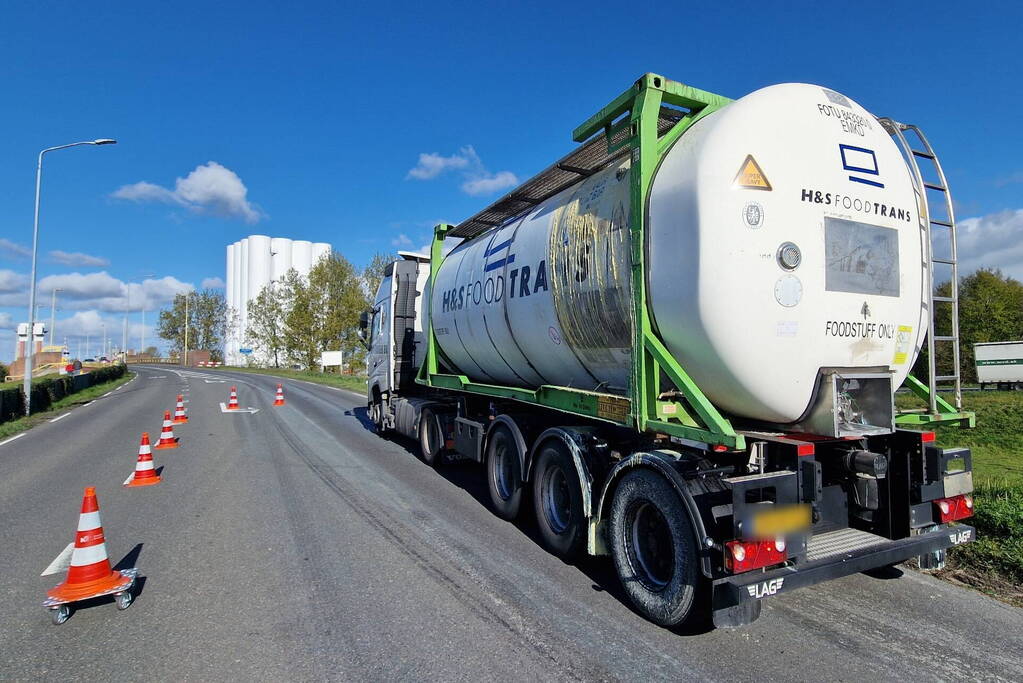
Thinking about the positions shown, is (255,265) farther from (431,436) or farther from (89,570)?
(89,570)

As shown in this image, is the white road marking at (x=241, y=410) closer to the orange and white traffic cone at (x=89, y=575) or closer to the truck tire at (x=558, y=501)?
the orange and white traffic cone at (x=89, y=575)

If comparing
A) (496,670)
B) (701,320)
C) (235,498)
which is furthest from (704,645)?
(235,498)

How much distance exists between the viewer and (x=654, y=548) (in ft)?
12.6

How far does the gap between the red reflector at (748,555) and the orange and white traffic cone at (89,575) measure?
396 centimetres

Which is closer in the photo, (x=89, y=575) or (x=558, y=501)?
(x=89, y=575)

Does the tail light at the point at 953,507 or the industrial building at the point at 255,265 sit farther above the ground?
the industrial building at the point at 255,265

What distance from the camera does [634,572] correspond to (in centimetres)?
389

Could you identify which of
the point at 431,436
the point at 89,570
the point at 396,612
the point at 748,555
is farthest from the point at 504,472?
the point at 89,570

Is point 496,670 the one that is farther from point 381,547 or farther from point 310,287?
point 310,287

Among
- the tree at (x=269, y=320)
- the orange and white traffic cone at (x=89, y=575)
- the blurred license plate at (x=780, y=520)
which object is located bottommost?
the orange and white traffic cone at (x=89, y=575)

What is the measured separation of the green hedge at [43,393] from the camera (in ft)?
51.2

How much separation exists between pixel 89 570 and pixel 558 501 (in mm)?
3544

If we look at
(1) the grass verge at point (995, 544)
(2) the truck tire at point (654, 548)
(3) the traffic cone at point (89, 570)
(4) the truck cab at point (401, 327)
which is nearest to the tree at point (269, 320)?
(4) the truck cab at point (401, 327)

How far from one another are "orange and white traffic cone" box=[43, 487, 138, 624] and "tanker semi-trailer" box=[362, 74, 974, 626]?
3.31 m
